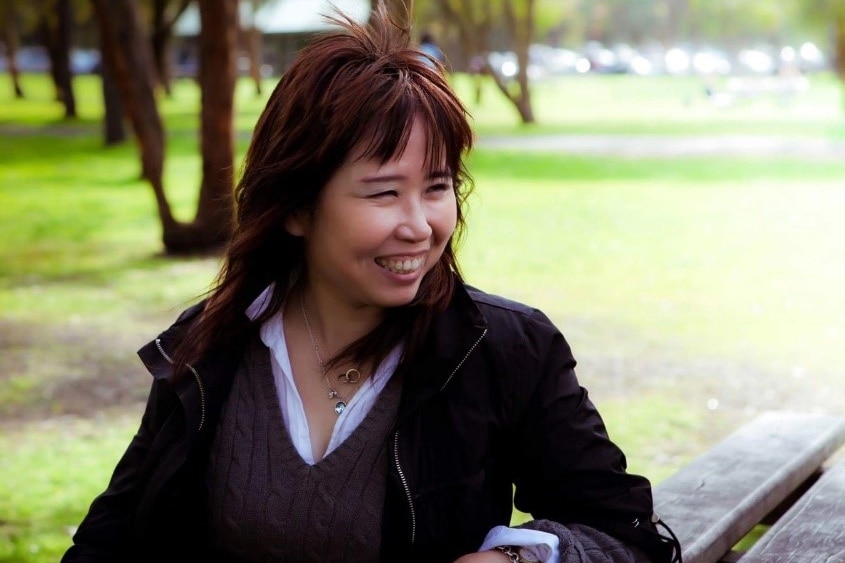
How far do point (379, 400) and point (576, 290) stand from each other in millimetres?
8219

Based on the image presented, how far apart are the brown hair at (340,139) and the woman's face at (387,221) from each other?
24 millimetres

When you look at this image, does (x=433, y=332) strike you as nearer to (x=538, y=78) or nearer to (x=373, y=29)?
(x=373, y=29)

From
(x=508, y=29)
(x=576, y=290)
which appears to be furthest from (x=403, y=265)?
(x=508, y=29)

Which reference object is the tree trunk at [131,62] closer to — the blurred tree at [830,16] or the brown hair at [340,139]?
the brown hair at [340,139]

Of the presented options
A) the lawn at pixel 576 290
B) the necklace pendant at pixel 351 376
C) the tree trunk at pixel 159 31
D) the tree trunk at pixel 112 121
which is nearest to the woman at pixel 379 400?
the necklace pendant at pixel 351 376

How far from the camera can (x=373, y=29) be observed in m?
2.42

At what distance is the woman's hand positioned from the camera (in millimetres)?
2287

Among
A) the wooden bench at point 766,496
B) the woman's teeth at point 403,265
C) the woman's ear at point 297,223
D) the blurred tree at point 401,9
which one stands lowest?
the wooden bench at point 766,496

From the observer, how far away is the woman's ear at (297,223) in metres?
2.47

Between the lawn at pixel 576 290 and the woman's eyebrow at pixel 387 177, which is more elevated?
the woman's eyebrow at pixel 387 177

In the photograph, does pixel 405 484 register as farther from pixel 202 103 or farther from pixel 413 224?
pixel 202 103

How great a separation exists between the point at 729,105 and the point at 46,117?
71.6 feet

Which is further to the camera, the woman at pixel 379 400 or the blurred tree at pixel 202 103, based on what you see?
the blurred tree at pixel 202 103

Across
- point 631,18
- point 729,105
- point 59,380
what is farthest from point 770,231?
point 631,18
